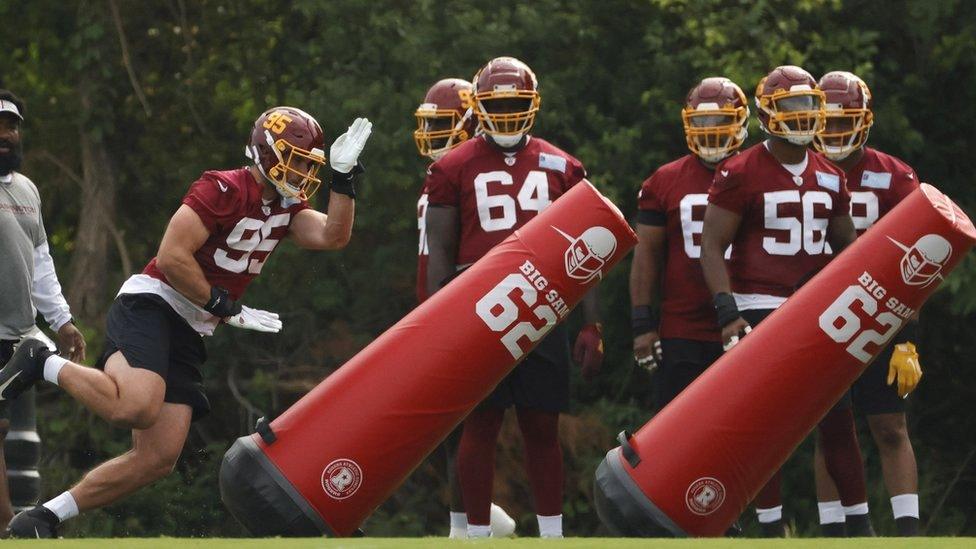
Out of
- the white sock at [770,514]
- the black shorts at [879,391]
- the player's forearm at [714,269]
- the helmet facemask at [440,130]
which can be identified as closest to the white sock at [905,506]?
the black shorts at [879,391]

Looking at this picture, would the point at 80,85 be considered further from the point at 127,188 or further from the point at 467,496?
the point at 467,496

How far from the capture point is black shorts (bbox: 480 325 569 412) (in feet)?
25.1

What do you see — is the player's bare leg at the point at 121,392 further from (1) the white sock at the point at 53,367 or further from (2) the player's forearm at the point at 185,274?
(2) the player's forearm at the point at 185,274

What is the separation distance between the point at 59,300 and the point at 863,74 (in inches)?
231

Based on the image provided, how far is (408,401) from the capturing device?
689 centimetres

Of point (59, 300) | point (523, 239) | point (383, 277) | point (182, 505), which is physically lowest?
point (182, 505)

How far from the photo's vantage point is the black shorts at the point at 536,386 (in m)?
7.64

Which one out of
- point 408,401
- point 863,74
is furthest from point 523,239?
point 863,74

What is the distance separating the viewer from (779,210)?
7609mm

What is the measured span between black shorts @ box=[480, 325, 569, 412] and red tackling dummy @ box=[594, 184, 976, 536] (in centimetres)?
75

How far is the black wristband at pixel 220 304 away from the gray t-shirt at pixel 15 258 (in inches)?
52.5

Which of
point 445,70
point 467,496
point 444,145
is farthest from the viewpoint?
point 445,70

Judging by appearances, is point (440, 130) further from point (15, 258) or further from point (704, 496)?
point (704, 496)

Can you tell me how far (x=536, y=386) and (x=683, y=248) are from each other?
3.33 feet
